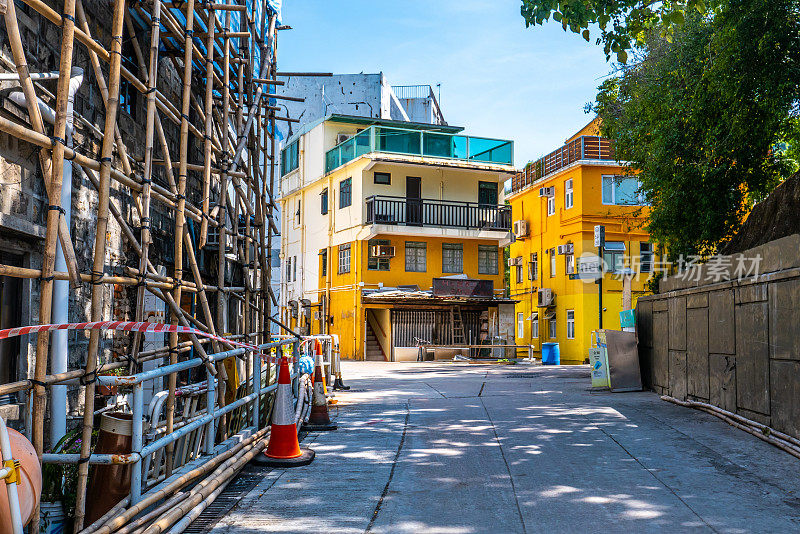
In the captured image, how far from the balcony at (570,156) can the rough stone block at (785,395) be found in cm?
2366

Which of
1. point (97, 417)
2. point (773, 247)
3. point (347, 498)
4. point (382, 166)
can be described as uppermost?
point (382, 166)

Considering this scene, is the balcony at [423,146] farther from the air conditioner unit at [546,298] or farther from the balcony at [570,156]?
the air conditioner unit at [546,298]

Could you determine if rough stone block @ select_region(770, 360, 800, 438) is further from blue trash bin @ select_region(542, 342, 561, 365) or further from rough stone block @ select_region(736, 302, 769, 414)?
blue trash bin @ select_region(542, 342, 561, 365)

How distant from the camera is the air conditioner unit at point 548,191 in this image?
1396 inches

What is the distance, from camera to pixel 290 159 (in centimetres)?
4047

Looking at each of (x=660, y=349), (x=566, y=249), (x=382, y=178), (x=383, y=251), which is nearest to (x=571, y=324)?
(x=566, y=249)

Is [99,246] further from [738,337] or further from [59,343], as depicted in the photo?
[738,337]

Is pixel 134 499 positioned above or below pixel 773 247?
below

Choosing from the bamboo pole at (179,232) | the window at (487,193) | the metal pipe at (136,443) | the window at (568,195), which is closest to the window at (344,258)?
the window at (487,193)

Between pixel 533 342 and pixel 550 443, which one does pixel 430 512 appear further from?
pixel 533 342

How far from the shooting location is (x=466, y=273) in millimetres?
33531

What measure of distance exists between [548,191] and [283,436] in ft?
99.1

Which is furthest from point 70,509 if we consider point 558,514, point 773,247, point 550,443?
point 773,247

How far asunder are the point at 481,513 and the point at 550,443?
3049mm
